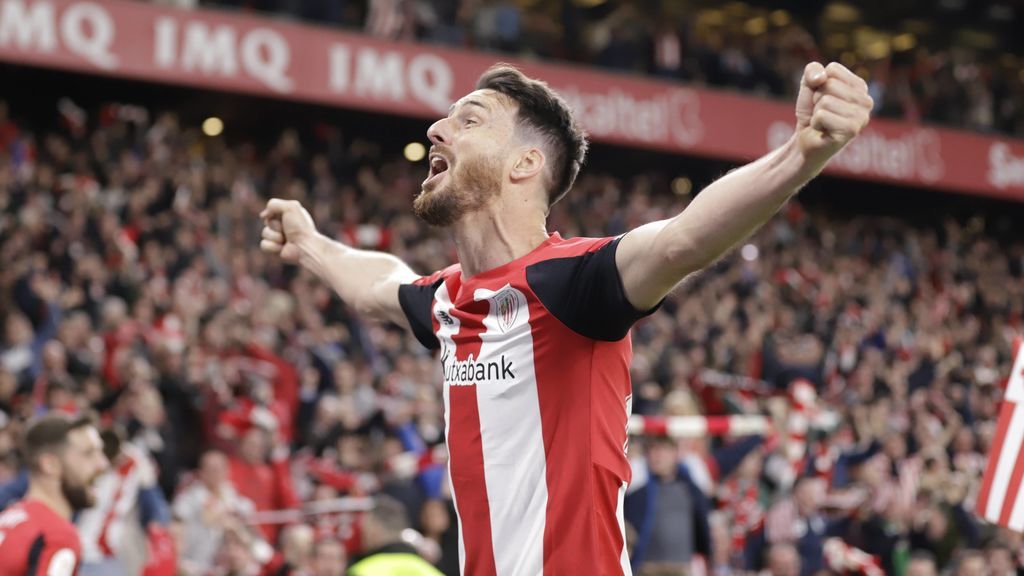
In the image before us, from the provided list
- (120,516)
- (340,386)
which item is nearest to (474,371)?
(120,516)

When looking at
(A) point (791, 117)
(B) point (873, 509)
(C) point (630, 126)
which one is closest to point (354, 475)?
(B) point (873, 509)

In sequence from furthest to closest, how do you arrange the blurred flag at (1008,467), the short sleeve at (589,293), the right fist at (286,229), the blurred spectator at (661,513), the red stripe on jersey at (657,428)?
1. the red stripe on jersey at (657,428)
2. the blurred spectator at (661,513)
3. the blurred flag at (1008,467)
4. the right fist at (286,229)
5. the short sleeve at (589,293)

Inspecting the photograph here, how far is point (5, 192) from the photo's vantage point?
1173 centimetres

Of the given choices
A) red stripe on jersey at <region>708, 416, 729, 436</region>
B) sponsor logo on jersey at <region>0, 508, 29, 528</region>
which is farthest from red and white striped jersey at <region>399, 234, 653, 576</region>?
red stripe on jersey at <region>708, 416, 729, 436</region>

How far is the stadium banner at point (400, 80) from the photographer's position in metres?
14.4

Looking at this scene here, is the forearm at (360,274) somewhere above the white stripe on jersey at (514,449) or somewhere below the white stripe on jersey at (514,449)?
above

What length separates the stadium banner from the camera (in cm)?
1441

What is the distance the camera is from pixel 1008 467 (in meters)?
4.39

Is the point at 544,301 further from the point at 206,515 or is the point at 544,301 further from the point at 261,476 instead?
the point at 261,476

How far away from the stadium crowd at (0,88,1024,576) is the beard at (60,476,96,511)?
1133 millimetres

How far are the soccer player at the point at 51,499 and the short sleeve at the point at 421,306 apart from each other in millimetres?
1980

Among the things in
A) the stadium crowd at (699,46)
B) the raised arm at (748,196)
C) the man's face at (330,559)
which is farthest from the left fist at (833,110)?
the stadium crowd at (699,46)

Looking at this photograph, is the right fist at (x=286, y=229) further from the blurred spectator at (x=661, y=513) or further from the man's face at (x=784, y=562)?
the man's face at (x=784, y=562)

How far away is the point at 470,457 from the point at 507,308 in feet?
1.05
